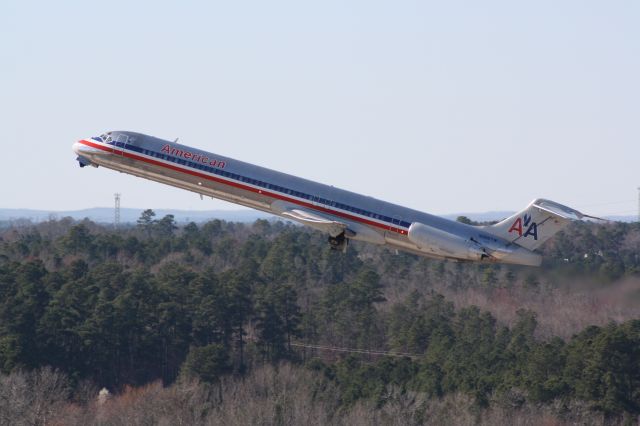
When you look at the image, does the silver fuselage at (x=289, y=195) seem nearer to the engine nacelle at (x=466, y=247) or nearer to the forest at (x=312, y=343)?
the engine nacelle at (x=466, y=247)

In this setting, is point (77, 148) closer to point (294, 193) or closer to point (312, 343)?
point (294, 193)

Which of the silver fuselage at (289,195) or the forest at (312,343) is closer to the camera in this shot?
the silver fuselage at (289,195)

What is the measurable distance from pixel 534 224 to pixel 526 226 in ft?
1.46

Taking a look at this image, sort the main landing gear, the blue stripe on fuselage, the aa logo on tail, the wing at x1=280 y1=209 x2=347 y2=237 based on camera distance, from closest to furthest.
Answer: the wing at x1=280 y1=209 x2=347 y2=237
the blue stripe on fuselage
the aa logo on tail
the main landing gear

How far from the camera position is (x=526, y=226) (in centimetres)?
6600

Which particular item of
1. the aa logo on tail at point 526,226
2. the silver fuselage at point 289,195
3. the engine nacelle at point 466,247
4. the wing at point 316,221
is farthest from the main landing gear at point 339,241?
the aa logo on tail at point 526,226

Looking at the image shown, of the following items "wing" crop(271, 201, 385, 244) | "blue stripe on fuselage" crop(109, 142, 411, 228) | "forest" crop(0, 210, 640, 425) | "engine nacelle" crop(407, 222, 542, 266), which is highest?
"blue stripe on fuselage" crop(109, 142, 411, 228)

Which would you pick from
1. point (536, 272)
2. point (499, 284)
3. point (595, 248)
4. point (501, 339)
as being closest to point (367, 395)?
point (501, 339)

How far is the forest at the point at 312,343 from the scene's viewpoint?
88000 millimetres

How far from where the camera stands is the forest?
88.0 metres

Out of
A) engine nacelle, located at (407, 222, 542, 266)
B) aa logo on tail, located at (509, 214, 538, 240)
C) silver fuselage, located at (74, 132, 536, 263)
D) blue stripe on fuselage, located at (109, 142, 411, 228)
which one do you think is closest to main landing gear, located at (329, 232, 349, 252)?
silver fuselage, located at (74, 132, 536, 263)

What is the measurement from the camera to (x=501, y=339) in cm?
11250

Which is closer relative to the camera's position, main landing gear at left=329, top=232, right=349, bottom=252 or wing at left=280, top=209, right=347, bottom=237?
wing at left=280, top=209, right=347, bottom=237

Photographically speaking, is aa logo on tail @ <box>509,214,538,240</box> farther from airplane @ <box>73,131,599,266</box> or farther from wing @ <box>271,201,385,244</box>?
wing @ <box>271,201,385,244</box>
